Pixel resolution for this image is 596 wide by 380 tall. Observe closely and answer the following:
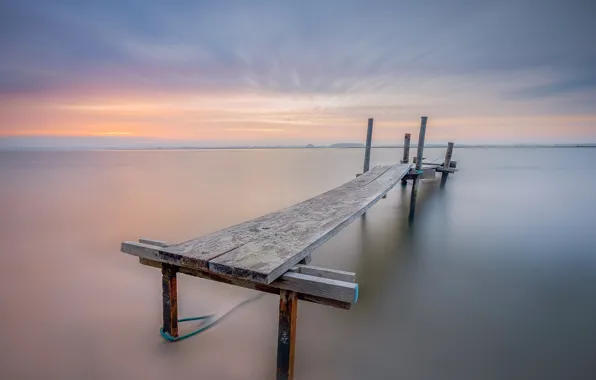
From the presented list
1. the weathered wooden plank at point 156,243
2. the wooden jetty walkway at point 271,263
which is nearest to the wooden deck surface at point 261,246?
the wooden jetty walkway at point 271,263

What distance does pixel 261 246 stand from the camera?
103 inches

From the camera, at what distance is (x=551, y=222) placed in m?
10.2

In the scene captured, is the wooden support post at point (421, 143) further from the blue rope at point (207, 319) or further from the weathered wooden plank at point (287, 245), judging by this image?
the blue rope at point (207, 319)

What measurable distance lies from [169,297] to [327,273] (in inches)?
67.7

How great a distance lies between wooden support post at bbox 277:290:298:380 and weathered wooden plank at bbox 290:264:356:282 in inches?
8.7

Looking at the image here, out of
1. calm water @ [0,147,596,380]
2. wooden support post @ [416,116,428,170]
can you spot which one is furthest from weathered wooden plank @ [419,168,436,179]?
calm water @ [0,147,596,380]

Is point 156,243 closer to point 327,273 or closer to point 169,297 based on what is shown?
point 169,297

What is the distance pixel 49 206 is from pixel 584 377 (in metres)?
15.5

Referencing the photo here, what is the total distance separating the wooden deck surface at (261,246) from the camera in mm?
2146

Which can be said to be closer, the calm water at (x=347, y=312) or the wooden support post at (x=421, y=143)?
the calm water at (x=347, y=312)

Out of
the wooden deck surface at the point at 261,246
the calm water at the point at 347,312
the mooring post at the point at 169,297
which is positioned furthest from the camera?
the calm water at the point at 347,312

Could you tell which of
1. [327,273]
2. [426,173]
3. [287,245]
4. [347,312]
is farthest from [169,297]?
[426,173]

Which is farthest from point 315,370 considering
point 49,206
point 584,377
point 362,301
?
point 49,206

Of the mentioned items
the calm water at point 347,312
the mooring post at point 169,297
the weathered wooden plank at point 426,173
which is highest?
the weathered wooden plank at point 426,173
